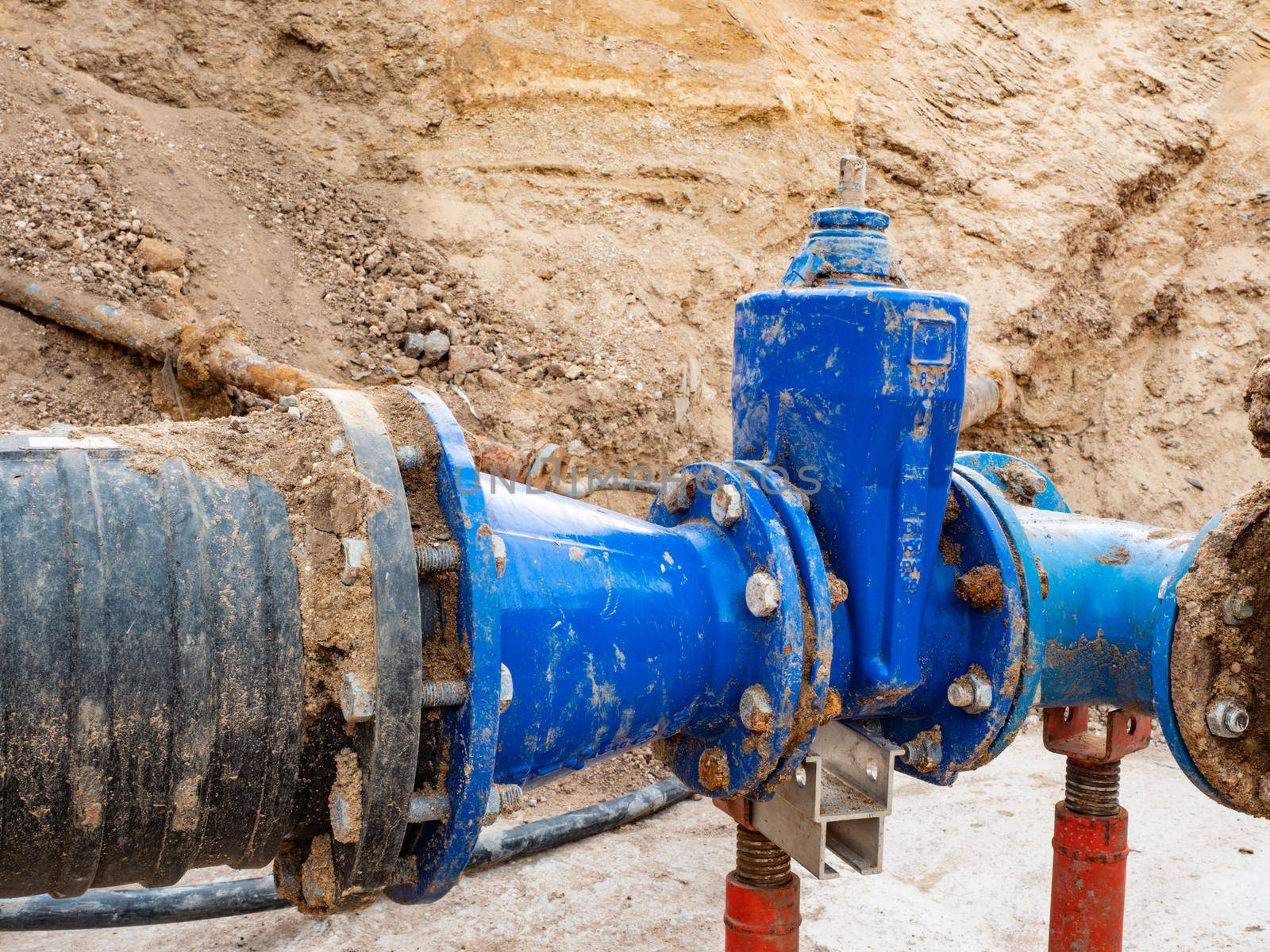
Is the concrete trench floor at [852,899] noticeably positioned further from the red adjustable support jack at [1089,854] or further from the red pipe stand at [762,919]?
the red pipe stand at [762,919]

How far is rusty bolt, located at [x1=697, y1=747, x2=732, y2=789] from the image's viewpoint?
4.64ft

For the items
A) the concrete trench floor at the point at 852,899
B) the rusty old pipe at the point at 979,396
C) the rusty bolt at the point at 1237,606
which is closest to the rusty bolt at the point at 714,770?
the rusty bolt at the point at 1237,606

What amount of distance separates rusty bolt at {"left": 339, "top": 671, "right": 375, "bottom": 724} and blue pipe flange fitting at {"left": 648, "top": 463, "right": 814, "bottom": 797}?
51cm

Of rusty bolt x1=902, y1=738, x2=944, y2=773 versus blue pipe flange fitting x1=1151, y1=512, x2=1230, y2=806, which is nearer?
blue pipe flange fitting x1=1151, y1=512, x2=1230, y2=806

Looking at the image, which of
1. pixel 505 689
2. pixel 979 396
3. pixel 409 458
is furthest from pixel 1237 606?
pixel 979 396

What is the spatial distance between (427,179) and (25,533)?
4162 millimetres

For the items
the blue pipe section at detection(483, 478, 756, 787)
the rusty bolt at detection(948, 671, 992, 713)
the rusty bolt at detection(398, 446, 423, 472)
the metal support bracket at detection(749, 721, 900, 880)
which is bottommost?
the metal support bracket at detection(749, 721, 900, 880)

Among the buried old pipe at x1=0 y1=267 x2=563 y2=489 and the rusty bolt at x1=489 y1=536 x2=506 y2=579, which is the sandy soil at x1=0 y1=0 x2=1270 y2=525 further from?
the rusty bolt at x1=489 y1=536 x2=506 y2=579

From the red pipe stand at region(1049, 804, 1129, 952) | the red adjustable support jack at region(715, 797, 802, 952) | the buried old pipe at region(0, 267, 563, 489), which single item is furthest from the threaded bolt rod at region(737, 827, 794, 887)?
the buried old pipe at region(0, 267, 563, 489)

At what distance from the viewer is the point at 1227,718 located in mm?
1392

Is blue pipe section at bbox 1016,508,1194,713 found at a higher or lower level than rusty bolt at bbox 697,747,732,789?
higher

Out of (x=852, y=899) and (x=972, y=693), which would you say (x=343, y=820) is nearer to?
(x=972, y=693)

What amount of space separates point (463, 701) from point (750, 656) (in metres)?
0.44

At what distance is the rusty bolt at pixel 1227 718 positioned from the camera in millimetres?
1392
